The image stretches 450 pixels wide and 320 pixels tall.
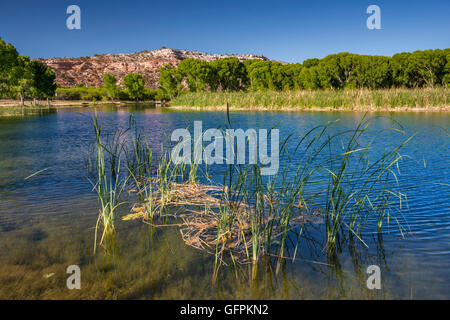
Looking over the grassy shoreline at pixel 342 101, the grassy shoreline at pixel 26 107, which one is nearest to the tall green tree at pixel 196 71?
the grassy shoreline at pixel 26 107

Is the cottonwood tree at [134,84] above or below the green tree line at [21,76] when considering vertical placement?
above

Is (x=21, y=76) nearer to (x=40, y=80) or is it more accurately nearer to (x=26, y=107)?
(x=26, y=107)

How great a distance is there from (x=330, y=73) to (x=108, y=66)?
80080mm

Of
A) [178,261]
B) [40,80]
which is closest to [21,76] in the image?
[40,80]

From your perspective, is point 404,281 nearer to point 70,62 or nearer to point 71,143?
point 71,143

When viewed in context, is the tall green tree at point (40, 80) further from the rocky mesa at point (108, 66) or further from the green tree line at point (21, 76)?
the rocky mesa at point (108, 66)

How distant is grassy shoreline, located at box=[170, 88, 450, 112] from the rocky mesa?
215 feet

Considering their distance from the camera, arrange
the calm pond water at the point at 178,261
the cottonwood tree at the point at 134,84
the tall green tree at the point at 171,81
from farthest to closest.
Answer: the cottonwood tree at the point at 134,84 → the tall green tree at the point at 171,81 → the calm pond water at the point at 178,261

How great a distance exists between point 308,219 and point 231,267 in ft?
4.33

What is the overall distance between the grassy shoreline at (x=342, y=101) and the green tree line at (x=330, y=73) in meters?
13.1

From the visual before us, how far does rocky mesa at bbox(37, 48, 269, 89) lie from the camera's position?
8475cm

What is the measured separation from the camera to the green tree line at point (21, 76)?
71.1 feet

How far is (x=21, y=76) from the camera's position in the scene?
2638 centimetres

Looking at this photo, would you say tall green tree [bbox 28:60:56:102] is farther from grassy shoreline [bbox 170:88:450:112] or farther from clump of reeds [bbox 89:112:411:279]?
clump of reeds [bbox 89:112:411:279]
